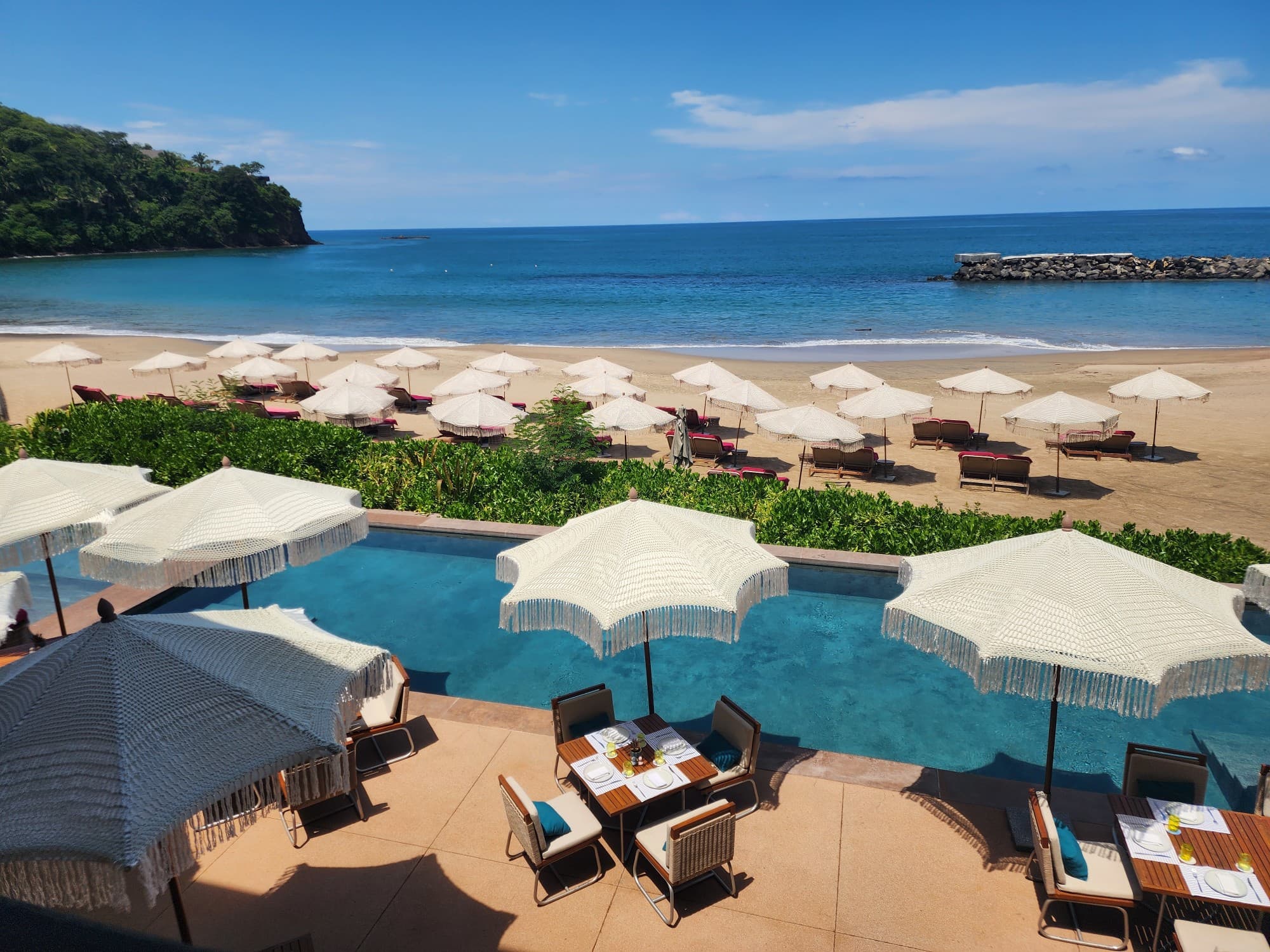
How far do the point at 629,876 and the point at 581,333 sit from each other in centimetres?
4755

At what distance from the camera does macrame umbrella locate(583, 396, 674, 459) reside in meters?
18.1

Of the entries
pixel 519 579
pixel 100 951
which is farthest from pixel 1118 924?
pixel 100 951

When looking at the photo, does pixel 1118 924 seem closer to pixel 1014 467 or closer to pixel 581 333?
pixel 1014 467

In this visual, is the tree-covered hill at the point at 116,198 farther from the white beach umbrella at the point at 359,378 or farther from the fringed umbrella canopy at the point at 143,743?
the fringed umbrella canopy at the point at 143,743

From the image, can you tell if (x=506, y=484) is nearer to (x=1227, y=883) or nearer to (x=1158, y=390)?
(x=1227, y=883)

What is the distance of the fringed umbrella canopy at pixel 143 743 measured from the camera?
3.28 m

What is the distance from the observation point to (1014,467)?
17.3 m

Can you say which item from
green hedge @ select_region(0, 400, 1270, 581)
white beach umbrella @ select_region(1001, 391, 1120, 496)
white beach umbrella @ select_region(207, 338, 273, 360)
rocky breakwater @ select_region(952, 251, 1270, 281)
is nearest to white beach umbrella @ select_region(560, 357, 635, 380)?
green hedge @ select_region(0, 400, 1270, 581)

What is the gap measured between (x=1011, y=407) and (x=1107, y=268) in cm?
6101

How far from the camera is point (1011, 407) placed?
92.7 ft

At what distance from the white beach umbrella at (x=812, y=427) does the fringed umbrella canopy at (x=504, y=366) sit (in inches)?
430

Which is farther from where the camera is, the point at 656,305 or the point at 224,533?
the point at 656,305

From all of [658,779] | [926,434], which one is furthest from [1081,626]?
[926,434]

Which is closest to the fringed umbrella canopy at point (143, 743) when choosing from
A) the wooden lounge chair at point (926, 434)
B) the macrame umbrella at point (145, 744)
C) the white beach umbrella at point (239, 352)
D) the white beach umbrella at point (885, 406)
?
the macrame umbrella at point (145, 744)
